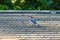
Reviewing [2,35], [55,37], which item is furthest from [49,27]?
[2,35]

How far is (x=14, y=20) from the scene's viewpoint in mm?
3988

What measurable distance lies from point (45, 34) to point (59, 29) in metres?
0.37

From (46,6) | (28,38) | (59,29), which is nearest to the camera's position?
(28,38)

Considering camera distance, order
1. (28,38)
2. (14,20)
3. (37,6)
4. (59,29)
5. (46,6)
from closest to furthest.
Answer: (28,38) → (59,29) → (14,20) → (46,6) → (37,6)

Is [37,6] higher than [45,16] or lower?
lower

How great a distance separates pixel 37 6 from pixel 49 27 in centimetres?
445

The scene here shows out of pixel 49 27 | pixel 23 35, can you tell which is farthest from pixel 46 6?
pixel 23 35

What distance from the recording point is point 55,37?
3180 millimetres

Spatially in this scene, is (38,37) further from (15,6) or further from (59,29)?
(15,6)

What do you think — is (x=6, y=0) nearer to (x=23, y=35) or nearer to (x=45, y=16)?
(x=45, y=16)

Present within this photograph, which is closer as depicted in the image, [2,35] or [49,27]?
[2,35]

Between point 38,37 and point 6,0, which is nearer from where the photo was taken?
point 38,37

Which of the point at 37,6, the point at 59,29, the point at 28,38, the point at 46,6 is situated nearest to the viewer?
the point at 28,38

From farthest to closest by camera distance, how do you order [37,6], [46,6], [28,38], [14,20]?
[37,6], [46,6], [14,20], [28,38]
